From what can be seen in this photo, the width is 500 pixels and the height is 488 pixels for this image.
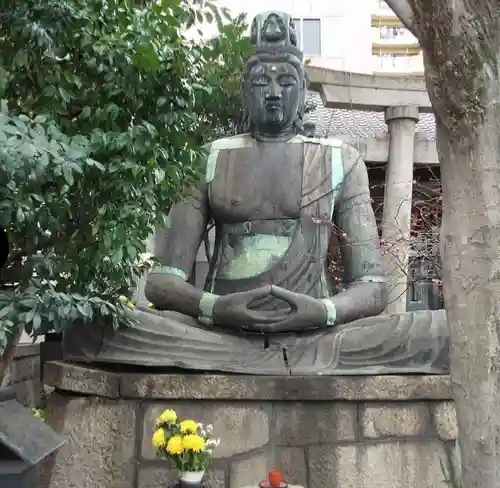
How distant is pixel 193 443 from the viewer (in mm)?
2771

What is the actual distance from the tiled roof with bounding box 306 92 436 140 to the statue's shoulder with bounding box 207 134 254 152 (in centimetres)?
426

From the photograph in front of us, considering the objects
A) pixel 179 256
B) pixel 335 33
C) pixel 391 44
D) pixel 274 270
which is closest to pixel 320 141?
pixel 274 270

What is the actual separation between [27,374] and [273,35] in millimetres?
5179

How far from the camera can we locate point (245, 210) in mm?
3980

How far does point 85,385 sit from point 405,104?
5592mm

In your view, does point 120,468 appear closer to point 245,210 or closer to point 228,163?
point 245,210

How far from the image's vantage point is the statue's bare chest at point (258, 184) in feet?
13.0

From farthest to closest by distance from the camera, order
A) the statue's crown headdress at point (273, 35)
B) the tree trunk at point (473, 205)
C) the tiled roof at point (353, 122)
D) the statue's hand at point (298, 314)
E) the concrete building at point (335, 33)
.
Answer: the concrete building at point (335, 33)
the tiled roof at point (353, 122)
the statue's crown headdress at point (273, 35)
the statue's hand at point (298, 314)
the tree trunk at point (473, 205)

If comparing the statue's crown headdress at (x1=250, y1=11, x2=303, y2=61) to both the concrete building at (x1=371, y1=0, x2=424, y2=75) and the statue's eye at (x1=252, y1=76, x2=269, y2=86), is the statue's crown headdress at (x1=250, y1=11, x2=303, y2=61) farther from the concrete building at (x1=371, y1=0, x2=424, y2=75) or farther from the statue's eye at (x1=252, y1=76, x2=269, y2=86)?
the concrete building at (x1=371, y1=0, x2=424, y2=75)

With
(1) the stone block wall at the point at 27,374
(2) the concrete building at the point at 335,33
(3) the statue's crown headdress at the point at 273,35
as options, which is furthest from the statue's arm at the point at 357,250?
(2) the concrete building at the point at 335,33

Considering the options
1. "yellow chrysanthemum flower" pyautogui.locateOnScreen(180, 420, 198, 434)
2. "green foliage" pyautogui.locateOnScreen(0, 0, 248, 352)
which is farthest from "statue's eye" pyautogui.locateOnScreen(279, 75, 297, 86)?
"yellow chrysanthemum flower" pyautogui.locateOnScreen(180, 420, 198, 434)

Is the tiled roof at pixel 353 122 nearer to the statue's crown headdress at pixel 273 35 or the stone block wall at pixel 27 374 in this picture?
the statue's crown headdress at pixel 273 35

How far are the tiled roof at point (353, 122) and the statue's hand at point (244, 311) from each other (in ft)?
16.7

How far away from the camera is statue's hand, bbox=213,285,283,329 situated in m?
3.54
